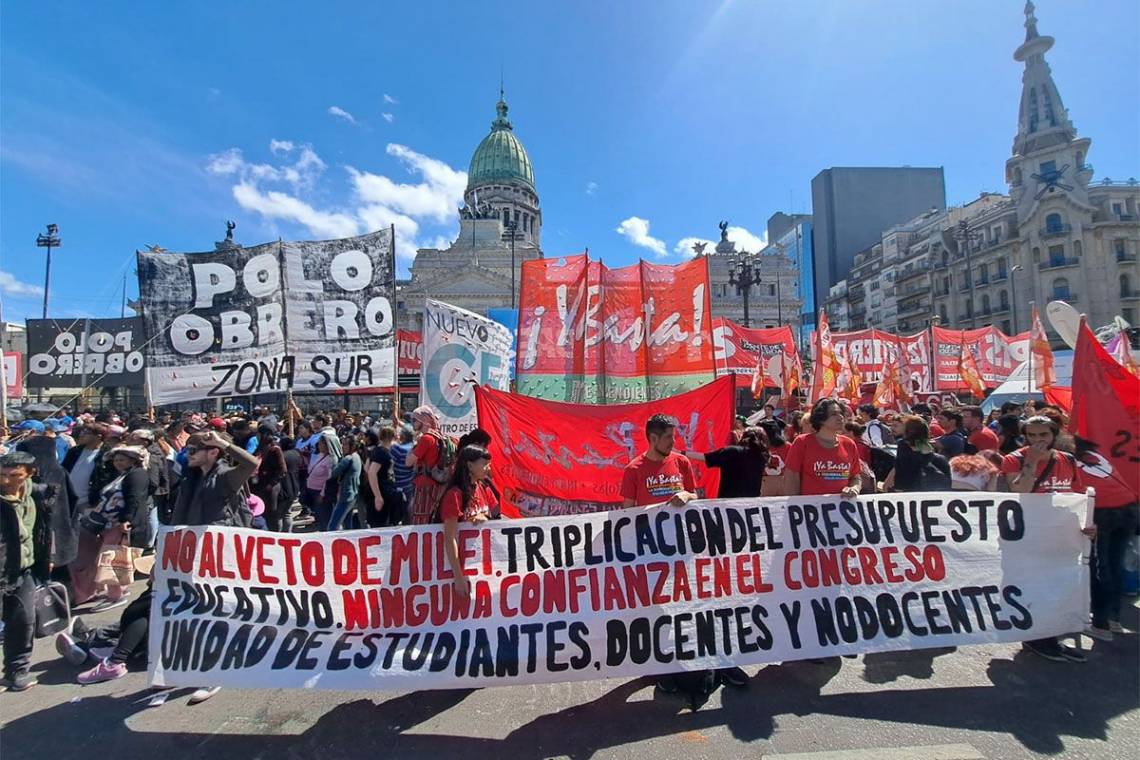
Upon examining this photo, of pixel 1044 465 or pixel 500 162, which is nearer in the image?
pixel 1044 465

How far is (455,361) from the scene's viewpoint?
283 inches

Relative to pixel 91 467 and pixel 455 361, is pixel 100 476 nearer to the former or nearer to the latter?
pixel 91 467

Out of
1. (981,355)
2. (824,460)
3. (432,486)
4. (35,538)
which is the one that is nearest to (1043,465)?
(824,460)

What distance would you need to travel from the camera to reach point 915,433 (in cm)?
468

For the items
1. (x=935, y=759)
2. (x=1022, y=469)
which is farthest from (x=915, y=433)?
(x=935, y=759)

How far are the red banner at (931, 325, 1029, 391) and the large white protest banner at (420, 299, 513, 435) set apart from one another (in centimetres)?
1619

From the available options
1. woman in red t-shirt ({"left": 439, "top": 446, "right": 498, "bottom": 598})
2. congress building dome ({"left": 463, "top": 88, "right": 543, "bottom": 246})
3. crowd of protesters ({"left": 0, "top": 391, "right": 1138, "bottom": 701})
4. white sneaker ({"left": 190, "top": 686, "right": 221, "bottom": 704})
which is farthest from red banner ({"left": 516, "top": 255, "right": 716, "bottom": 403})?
congress building dome ({"left": 463, "top": 88, "right": 543, "bottom": 246})

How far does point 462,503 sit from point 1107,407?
524 centimetres

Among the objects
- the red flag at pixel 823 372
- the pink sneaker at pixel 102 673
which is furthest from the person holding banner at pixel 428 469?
the red flag at pixel 823 372

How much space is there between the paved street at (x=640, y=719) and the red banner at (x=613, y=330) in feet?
12.4

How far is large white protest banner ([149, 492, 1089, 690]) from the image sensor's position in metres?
3.22

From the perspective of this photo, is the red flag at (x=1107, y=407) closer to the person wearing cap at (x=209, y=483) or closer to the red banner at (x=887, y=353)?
the person wearing cap at (x=209, y=483)

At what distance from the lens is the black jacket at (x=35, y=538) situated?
11.9 ft

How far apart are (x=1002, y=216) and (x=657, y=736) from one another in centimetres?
6698
